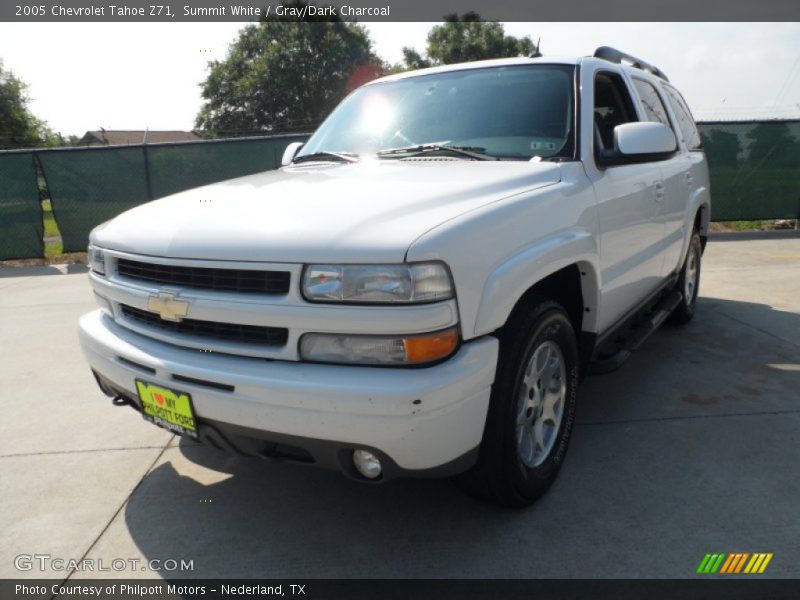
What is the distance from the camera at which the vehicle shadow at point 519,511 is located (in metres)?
2.31

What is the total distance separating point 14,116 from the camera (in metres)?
39.9

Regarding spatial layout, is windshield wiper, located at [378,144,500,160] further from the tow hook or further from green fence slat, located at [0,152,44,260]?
green fence slat, located at [0,152,44,260]

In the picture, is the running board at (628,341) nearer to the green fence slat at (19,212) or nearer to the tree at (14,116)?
the green fence slat at (19,212)

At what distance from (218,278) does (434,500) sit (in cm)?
134

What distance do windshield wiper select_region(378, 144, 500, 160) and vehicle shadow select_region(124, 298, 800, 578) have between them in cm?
153

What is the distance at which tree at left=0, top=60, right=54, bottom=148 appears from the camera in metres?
39.2

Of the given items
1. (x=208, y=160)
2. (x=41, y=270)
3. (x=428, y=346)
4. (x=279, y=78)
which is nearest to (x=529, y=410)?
(x=428, y=346)

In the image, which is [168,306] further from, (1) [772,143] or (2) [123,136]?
(2) [123,136]

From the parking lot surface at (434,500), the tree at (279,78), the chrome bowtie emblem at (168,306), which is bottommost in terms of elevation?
the parking lot surface at (434,500)

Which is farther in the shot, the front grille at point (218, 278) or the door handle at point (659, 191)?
the door handle at point (659, 191)

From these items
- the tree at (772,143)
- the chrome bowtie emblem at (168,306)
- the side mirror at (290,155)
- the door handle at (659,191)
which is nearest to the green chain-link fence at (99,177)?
the tree at (772,143)

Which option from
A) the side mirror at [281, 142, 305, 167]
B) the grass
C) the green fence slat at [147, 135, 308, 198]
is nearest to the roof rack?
the side mirror at [281, 142, 305, 167]

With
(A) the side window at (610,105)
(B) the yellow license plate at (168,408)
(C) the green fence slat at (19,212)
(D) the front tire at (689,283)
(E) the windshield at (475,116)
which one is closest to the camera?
(B) the yellow license plate at (168,408)

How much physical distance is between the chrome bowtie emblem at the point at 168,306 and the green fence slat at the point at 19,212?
925cm
